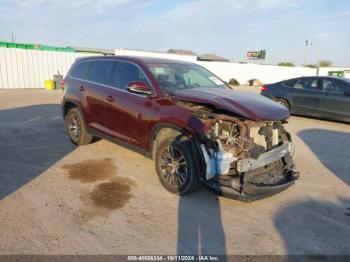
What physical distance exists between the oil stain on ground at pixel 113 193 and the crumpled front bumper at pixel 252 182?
123 centimetres

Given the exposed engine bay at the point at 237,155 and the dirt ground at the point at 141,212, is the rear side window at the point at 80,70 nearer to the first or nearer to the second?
the dirt ground at the point at 141,212

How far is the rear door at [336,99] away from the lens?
9.99 metres

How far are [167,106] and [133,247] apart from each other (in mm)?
2046

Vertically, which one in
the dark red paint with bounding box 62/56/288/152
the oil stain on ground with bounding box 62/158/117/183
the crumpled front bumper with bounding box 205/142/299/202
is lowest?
the oil stain on ground with bounding box 62/158/117/183

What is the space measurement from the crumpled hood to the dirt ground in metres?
1.24

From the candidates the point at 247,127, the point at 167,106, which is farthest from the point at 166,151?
the point at 247,127

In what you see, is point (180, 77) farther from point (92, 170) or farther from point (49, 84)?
point (49, 84)

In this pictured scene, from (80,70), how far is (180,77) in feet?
8.10

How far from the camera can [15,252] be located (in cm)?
309

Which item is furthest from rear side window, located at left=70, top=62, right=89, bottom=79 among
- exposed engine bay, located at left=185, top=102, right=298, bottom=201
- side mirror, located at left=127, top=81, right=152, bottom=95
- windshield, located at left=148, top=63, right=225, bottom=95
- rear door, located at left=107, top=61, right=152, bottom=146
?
exposed engine bay, located at left=185, top=102, right=298, bottom=201

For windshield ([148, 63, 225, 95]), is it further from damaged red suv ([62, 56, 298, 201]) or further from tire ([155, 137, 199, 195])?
tire ([155, 137, 199, 195])

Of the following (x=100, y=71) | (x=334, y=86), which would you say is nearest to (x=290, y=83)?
(x=334, y=86)

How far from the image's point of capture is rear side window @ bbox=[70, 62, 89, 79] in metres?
6.47

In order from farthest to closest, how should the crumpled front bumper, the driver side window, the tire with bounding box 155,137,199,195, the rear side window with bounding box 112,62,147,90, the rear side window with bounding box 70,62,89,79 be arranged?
the driver side window → the rear side window with bounding box 70,62,89,79 → the rear side window with bounding box 112,62,147,90 → the tire with bounding box 155,137,199,195 → the crumpled front bumper
